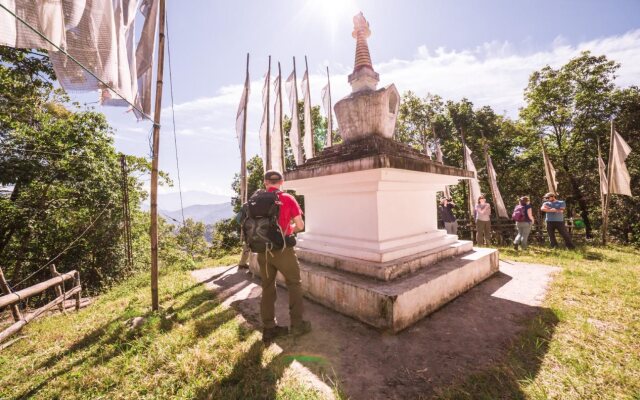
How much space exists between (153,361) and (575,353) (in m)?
4.44

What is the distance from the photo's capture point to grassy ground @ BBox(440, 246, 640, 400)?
212cm

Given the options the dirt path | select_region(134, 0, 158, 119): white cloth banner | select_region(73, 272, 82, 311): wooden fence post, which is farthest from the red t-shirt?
select_region(73, 272, 82, 311): wooden fence post

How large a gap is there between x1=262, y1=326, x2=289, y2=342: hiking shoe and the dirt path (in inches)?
3.7

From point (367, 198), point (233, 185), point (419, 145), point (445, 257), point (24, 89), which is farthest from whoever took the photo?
point (233, 185)

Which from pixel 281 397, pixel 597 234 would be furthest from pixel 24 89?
pixel 597 234

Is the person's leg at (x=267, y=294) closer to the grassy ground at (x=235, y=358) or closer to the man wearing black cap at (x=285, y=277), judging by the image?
the man wearing black cap at (x=285, y=277)

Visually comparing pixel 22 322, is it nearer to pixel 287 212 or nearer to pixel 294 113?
pixel 287 212

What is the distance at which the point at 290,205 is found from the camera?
3.26 meters

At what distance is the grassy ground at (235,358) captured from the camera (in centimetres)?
222

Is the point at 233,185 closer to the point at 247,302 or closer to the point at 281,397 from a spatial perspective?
the point at 247,302

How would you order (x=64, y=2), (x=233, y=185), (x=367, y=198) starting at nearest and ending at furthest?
(x=64, y=2) < (x=367, y=198) < (x=233, y=185)

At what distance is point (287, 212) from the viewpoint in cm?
323

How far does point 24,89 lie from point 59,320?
12.0 metres

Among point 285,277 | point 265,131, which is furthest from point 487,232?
point 265,131
